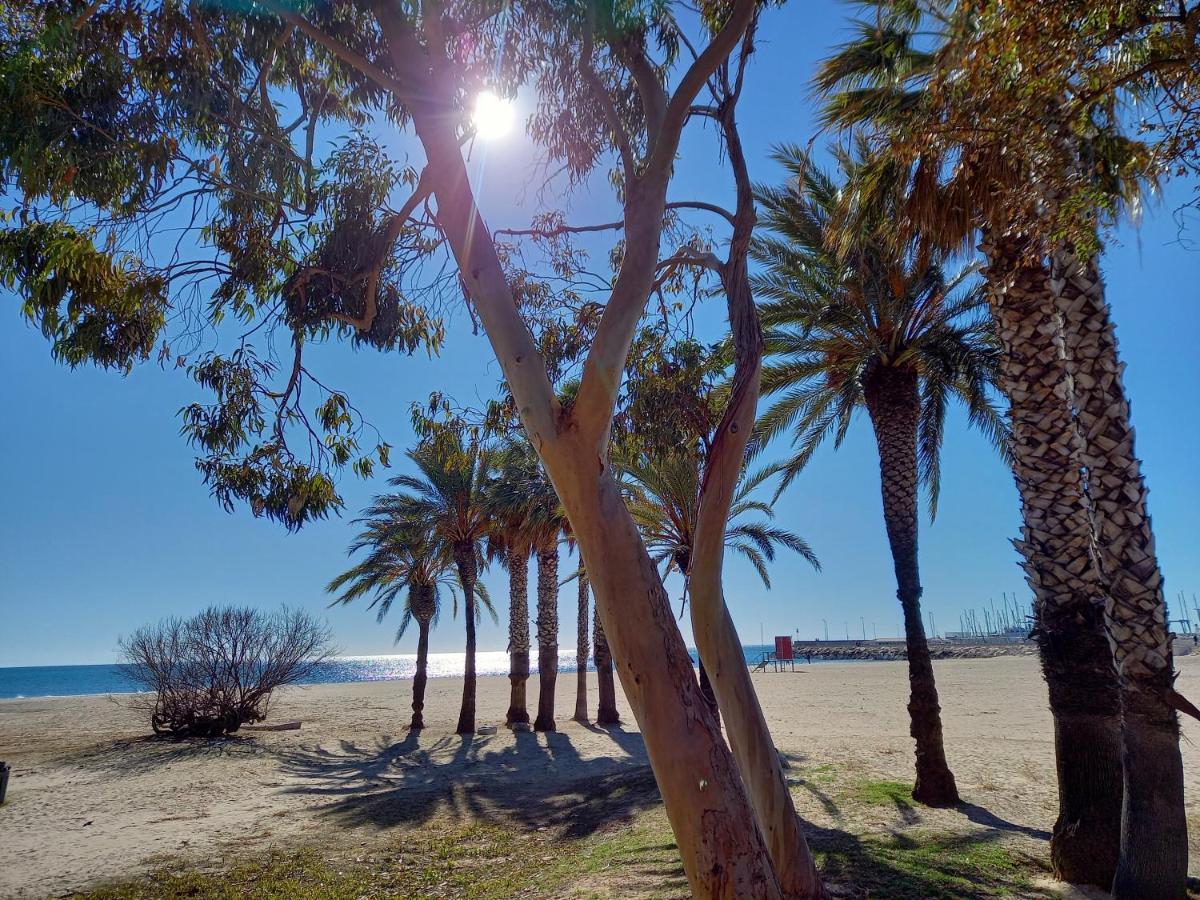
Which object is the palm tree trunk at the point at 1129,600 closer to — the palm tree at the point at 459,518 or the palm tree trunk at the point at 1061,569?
the palm tree trunk at the point at 1061,569

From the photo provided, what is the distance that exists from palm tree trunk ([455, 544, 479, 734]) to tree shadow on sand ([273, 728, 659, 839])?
3.65 feet

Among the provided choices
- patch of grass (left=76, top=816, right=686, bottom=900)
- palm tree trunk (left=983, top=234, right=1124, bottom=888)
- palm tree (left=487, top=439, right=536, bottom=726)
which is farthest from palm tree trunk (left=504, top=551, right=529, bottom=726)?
palm tree trunk (left=983, top=234, right=1124, bottom=888)

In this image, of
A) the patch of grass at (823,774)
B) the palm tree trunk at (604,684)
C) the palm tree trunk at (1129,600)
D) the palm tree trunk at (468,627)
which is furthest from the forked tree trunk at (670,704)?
the palm tree trunk at (468,627)

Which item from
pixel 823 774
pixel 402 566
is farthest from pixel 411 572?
pixel 823 774

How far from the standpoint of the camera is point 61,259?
6.42 m

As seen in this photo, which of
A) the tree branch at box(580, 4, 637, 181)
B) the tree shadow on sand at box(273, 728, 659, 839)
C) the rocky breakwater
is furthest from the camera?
the rocky breakwater

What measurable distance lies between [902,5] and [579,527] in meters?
6.81

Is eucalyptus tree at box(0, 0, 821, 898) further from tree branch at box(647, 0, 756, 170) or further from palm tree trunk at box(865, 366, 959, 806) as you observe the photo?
palm tree trunk at box(865, 366, 959, 806)

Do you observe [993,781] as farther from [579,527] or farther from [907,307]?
[579,527]

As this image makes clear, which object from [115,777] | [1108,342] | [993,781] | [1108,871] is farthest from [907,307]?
[115,777]

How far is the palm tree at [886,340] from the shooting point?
412 inches

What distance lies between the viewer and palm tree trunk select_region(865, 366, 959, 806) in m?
9.76

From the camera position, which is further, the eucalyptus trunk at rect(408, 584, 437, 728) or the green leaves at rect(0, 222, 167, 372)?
the eucalyptus trunk at rect(408, 584, 437, 728)

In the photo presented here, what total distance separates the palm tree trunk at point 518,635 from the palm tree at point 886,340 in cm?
1474
